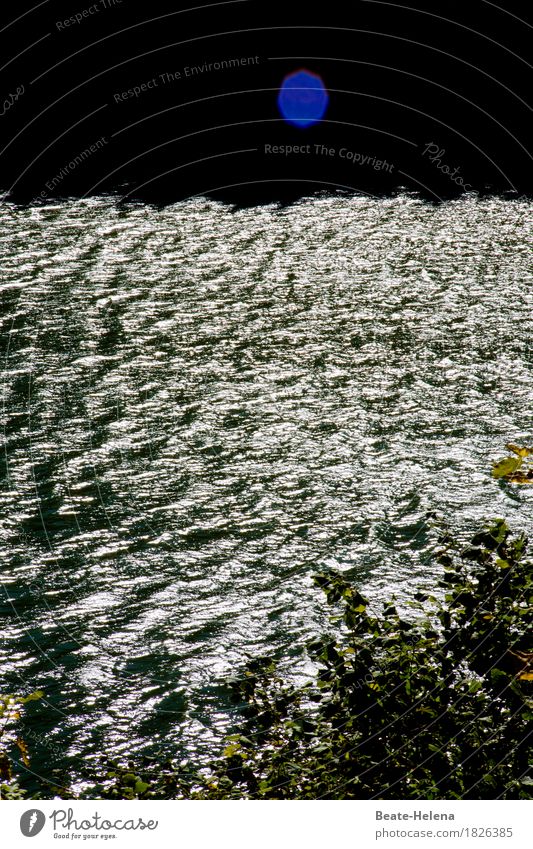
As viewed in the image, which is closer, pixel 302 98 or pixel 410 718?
pixel 410 718

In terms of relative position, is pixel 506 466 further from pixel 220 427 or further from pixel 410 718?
pixel 220 427

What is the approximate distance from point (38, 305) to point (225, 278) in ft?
14.7

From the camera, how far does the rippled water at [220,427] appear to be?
45.2ft

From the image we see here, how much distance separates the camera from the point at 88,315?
24.9 m

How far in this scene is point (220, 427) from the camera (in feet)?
64.2
